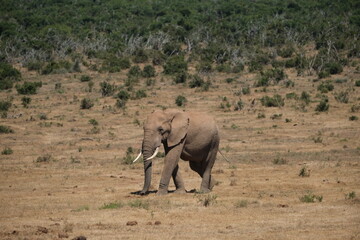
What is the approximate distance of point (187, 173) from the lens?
17.4 meters

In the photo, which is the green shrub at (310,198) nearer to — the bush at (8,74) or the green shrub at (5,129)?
the green shrub at (5,129)

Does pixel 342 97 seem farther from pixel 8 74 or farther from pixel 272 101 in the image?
pixel 8 74

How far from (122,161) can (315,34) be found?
34840mm

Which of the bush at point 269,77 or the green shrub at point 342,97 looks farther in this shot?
the bush at point 269,77

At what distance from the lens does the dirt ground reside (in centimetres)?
1032

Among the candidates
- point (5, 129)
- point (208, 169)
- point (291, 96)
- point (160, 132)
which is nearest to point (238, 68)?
point (291, 96)

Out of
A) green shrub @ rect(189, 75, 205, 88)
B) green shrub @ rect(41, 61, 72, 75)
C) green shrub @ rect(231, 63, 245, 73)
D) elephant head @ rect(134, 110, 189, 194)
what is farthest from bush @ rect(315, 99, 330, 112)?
green shrub @ rect(41, 61, 72, 75)

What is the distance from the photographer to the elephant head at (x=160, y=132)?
42.8 ft

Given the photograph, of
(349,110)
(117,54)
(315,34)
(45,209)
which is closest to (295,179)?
(45,209)

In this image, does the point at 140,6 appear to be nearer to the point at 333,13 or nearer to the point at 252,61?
the point at 333,13

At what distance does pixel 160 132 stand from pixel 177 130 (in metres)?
0.35

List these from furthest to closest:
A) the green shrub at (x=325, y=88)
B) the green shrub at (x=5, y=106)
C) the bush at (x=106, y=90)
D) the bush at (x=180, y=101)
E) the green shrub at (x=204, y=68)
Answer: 1. the green shrub at (x=204, y=68)
2. the bush at (x=106, y=90)
3. the green shrub at (x=325, y=88)
4. the bush at (x=180, y=101)
5. the green shrub at (x=5, y=106)

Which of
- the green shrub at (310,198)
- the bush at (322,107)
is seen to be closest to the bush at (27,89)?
the bush at (322,107)

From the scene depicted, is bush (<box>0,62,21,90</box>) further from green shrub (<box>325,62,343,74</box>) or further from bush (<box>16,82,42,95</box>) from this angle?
green shrub (<box>325,62,343,74</box>)
